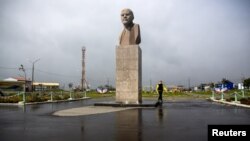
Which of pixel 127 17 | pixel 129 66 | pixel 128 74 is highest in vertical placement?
pixel 127 17

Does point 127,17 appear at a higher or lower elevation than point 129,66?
higher

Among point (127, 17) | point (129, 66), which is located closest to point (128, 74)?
point (129, 66)

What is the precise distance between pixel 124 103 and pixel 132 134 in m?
11.0

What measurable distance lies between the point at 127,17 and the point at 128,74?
3.94 metres

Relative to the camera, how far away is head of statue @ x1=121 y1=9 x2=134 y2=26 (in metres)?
19.0

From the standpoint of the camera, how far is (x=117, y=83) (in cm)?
1891

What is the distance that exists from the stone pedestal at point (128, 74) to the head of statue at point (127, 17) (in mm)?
1722

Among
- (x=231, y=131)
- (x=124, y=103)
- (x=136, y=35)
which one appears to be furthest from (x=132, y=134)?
(x=136, y=35)

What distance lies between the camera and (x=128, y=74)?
18703 millimetres

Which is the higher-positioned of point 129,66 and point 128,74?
point 129,66

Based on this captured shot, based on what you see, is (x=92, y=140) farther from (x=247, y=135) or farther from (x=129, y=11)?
(x=129, y=11)

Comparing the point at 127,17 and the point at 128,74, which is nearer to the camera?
the point at 128,74

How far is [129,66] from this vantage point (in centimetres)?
1873

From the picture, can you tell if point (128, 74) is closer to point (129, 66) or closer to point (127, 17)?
point (129, 66)
